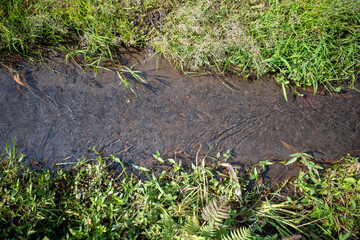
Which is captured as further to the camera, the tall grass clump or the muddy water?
the tall grass clump

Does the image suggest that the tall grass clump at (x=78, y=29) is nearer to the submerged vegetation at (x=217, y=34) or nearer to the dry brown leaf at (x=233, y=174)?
the submerged vegetation at (x=217, y=34)

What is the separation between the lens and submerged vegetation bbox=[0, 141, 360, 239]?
1782 millimetres

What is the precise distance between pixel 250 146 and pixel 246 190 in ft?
1.32

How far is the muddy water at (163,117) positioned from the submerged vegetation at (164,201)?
0.14m

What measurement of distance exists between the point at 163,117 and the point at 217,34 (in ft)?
3.36

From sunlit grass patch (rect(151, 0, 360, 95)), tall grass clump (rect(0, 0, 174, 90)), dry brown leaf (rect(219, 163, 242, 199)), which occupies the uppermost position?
tall grass clump (rect(0, 0, 174, 90))

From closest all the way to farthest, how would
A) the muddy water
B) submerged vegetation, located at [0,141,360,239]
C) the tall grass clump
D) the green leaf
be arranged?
submerged vegetation, located at [0,141,360,239]
the green leaf
the muddy water
the tall grass clump

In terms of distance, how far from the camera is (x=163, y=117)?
7.41 ft

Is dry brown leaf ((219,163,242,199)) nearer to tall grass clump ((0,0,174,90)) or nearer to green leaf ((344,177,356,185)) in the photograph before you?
green leaf ((344,177,356,185))

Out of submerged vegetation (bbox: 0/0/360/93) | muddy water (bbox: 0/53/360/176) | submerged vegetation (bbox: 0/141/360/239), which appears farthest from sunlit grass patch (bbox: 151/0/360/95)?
submerged vegetation (bbox: 0/141/360/239)

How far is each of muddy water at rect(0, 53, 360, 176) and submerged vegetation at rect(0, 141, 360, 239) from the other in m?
0.14

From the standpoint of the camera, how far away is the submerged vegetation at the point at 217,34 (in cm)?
237

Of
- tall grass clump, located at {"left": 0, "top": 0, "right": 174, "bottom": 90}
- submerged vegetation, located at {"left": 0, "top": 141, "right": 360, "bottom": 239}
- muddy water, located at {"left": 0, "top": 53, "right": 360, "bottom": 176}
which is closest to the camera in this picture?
submerged vegetation, located at {"left": 0, "top": 141, "right": 360, "bottom": 239}

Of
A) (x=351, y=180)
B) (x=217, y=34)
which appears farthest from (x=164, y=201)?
(x=217, y=34)
